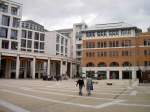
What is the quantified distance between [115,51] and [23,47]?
1330 inches

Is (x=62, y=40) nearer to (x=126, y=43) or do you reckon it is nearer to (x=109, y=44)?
(x=109, y=44)

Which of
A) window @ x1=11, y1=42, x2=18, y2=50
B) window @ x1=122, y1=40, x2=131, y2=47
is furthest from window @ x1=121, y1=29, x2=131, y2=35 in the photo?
window @ x1=11, y1=42, x2=18, y2=50

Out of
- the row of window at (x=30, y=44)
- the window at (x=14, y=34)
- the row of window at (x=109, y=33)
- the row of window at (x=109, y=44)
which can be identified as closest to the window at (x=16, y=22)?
the window at (x=14, y=34)

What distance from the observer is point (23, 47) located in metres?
86.0

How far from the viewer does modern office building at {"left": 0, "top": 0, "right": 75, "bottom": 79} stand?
222 ft

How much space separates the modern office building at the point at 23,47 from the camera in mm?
67812

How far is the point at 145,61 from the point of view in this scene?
71250 mm

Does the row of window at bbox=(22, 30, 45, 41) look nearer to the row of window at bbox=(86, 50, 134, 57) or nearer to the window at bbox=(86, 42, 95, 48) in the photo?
the window at bbox=(86, 42, 95, 48)

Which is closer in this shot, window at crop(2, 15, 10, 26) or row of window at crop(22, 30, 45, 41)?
window at crop(2, 15, 10, 26)

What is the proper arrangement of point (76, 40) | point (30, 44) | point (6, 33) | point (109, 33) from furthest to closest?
point (76, 40)
point (30, 44)
point (109, 33)
point (6, 33)

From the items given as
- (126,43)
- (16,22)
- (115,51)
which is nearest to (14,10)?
(16,22)

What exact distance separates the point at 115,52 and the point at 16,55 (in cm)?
3094

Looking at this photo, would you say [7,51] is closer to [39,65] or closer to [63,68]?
[63,68]

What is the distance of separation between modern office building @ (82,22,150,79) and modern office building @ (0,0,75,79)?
10.1 metres
